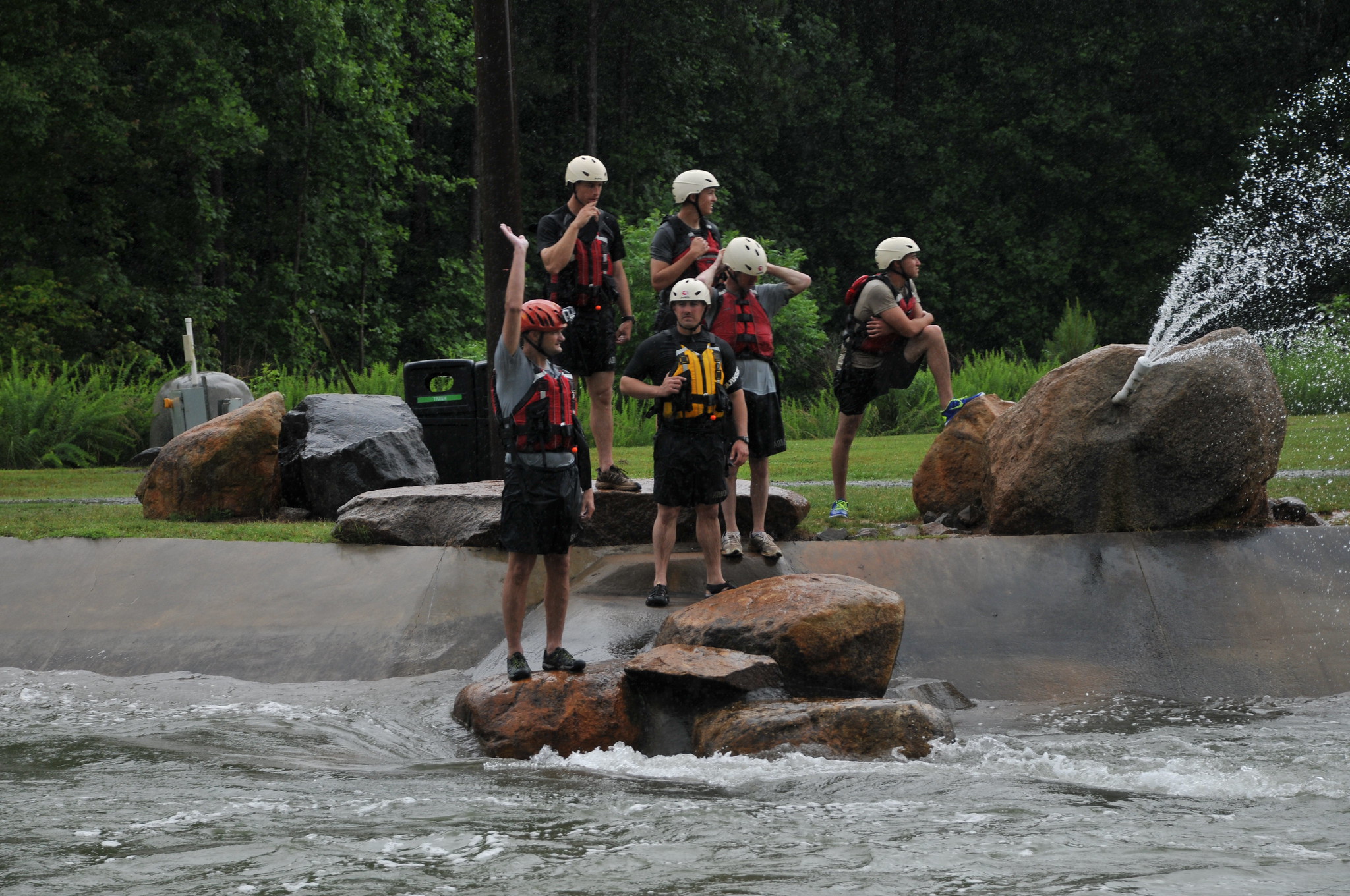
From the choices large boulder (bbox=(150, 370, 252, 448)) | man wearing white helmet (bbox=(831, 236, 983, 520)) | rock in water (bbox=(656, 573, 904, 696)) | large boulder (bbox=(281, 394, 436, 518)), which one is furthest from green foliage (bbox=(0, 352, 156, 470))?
rock in water (bbox=(656, 573, 904, 696))

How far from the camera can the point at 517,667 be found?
23.9ft

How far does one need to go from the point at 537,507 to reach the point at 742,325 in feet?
6.92

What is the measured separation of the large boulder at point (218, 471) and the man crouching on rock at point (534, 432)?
4.60 m

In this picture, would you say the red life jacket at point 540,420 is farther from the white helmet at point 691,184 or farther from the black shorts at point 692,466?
the white helmet at point 691,184

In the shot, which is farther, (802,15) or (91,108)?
(802,15)

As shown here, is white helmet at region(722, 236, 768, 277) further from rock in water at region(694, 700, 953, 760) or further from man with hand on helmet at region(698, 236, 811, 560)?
rock in water at region(694, 700, 953, 760)

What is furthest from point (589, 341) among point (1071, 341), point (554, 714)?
point (1071, 341)

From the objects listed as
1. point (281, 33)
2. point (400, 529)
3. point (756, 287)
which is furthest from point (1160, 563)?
point (281, 33)

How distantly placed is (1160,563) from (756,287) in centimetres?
303

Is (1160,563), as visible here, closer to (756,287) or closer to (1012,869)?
(756,287)

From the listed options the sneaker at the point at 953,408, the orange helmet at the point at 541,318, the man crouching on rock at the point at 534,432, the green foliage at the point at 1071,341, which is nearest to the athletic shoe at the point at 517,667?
the man crouching on rock at the point at 534,432

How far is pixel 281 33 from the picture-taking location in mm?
27953

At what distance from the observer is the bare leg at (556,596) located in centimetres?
731

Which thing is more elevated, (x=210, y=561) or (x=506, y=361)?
(x=506, y=361)
